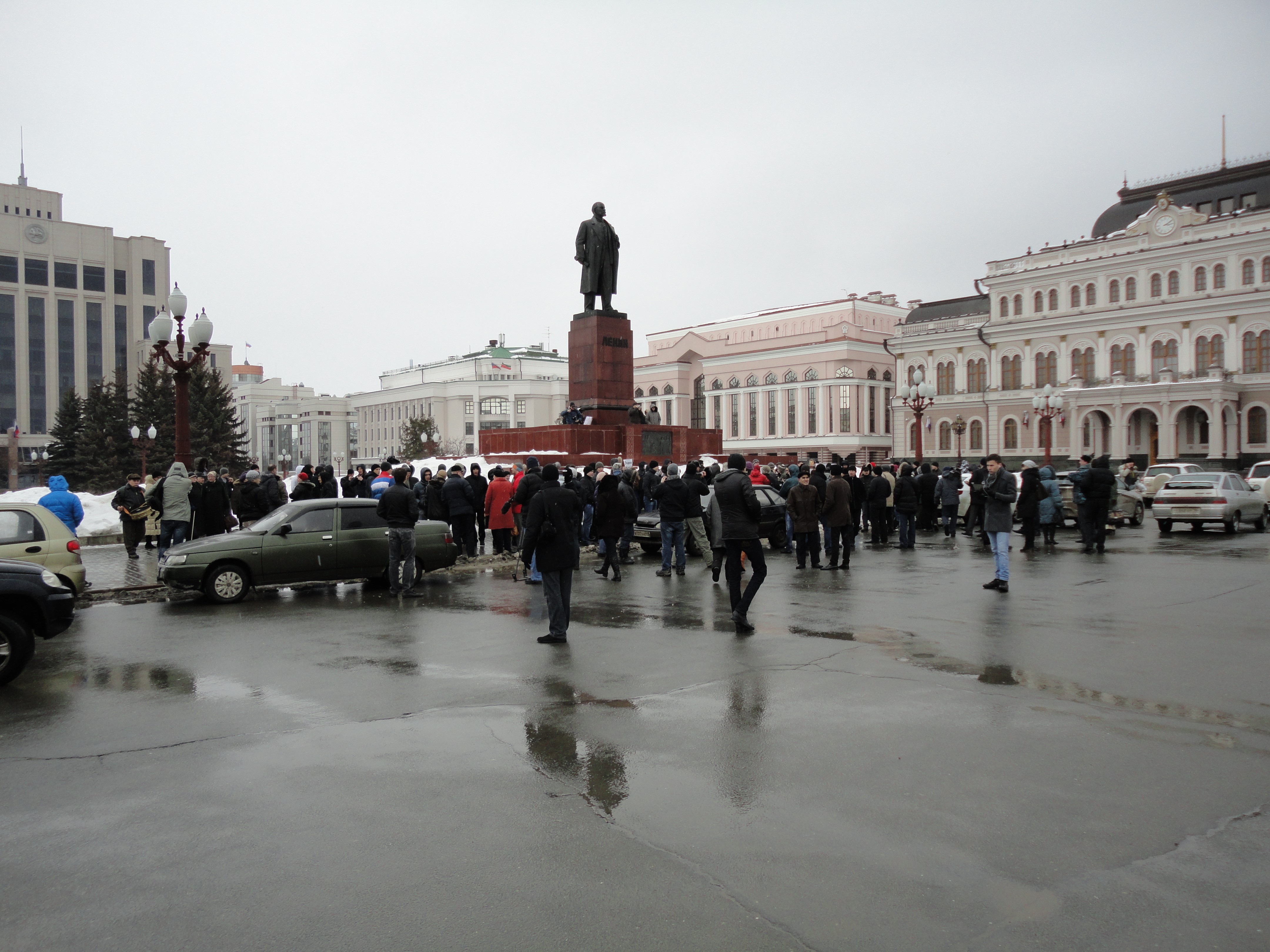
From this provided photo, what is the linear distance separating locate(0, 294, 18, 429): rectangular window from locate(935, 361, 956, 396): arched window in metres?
94.2

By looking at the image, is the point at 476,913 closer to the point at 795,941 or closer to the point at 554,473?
the point at 795,941

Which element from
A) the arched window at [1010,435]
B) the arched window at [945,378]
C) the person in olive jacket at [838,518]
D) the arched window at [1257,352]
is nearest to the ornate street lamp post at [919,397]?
the person in olive jacket at [838,518]

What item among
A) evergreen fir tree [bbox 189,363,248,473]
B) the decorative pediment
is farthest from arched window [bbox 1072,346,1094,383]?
evergreen fir tree [bbox 189,363,248,473]

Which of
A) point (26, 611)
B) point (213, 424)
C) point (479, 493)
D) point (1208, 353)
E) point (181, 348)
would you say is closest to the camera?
point (26, 611)

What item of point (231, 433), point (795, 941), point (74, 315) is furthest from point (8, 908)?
point (74, 315)

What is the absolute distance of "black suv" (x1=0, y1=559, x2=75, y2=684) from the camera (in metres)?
7.62

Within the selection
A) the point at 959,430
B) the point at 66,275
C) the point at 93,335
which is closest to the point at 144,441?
the point at 959,430

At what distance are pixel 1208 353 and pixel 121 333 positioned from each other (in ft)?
350

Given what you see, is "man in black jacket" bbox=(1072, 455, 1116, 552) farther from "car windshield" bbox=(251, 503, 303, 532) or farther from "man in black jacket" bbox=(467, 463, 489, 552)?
"car windshield" bbox=(251, 503, 303, 532)

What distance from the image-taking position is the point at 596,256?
88.9 feet

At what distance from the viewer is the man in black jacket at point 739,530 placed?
973cm

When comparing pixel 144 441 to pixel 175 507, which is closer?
pixel 175 507

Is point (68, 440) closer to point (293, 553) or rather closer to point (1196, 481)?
point (293, 553)

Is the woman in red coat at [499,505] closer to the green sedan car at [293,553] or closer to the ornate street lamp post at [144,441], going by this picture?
the green sedan car at [293,553]
